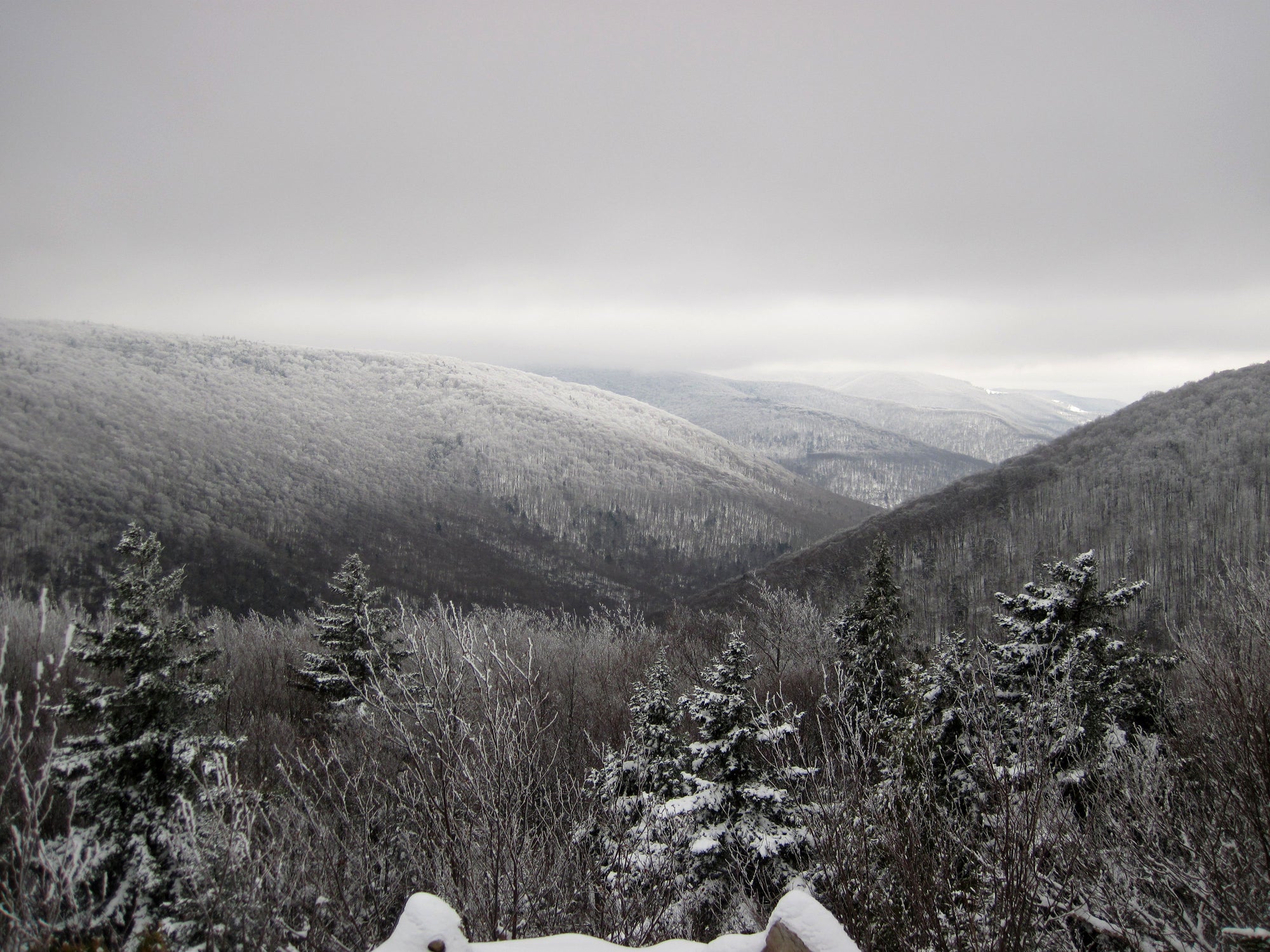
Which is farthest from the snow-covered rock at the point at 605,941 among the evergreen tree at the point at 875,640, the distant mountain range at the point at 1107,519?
the distant mountain range at the point at 1107,519

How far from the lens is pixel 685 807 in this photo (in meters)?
10.7

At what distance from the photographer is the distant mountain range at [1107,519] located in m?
76.8

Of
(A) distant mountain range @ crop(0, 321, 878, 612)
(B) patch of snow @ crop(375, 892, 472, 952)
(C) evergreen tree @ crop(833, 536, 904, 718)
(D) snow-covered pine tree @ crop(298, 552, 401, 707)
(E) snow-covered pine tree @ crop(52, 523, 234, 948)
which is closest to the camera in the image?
(B) patch of snow @ crop(375, 892, 472, 952)

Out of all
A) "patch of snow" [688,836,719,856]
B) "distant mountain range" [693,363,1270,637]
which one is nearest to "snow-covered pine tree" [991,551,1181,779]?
"patch of snow" [688,836,719,856]

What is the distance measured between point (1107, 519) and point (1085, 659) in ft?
305

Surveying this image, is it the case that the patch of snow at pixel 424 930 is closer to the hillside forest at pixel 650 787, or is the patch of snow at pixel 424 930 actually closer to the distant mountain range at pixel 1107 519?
the hillside forest at pixel 650 787

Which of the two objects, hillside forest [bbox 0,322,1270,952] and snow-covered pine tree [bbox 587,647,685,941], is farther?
snow-covered pine tree [bbox 587,647,685,941]

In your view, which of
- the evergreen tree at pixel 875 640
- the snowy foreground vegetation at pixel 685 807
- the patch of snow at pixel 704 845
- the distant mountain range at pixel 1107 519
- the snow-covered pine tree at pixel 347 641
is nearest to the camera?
the snowy foreground vegetation at pixel 685 807

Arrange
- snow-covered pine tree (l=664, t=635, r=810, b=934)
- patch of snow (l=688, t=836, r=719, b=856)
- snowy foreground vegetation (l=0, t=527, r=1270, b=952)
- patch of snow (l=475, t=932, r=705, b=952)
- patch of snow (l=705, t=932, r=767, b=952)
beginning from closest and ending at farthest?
patch of snow (l=475, t=932, r=705, b=952) → patch of snow (l=705, t=932, r=767, b=952) → snowy foreground vegetation (l=0, t=527, r=1270, b=952) → patch of snow (l=688, t=836, r=719, b=856) → snow-covered pine tree (l=664, t=635, r=810, b=934)

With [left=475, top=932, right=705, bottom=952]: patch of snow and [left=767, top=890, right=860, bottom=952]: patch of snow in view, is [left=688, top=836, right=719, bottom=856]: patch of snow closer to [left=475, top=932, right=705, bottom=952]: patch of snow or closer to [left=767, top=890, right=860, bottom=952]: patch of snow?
[left=475, top=932, right=705, bottom=952]: patch of snow

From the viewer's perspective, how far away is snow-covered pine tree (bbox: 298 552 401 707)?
1992cm

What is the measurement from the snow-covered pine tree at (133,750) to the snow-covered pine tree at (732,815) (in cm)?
915

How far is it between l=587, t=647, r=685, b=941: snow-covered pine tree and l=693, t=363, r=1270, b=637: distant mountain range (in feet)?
212

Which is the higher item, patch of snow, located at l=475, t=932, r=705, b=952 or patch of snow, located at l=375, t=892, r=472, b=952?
patch of snow, located at l=375, t=892, r=472, b=952
